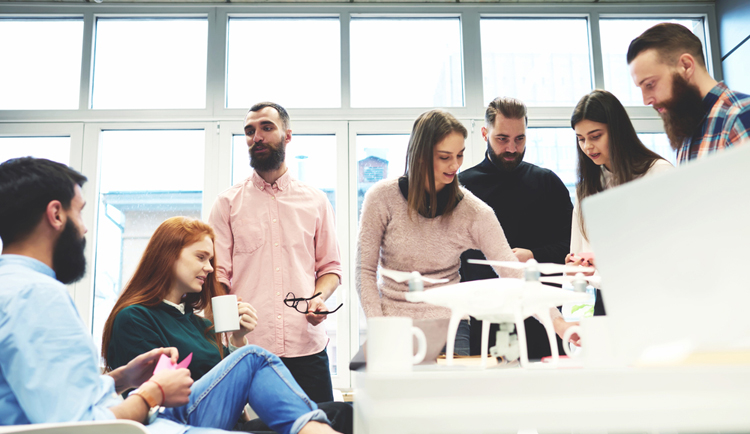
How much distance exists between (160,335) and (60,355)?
73 centimetres

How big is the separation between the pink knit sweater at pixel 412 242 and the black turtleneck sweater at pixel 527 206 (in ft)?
1.44

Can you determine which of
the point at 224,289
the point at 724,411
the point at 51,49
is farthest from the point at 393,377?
the point at 51,49

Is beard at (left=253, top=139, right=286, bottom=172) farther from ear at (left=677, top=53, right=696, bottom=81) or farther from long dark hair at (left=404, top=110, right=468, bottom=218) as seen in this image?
ear at (left=677, top=53, right=696, bottom=81)

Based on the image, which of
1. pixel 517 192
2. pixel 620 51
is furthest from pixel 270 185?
pixel 620 51

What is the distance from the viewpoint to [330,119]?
12.8 ft

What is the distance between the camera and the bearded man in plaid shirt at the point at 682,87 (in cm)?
161

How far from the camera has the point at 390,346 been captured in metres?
0.92

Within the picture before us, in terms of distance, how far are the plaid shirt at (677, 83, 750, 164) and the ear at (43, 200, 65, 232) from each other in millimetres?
1575

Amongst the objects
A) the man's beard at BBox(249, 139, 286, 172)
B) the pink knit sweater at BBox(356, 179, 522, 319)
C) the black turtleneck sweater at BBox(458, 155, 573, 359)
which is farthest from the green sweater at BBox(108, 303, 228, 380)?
the black turtleneck sweater at BBox(458, 155, 573, 359)

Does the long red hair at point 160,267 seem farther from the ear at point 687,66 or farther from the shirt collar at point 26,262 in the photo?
the ear at point 687,66

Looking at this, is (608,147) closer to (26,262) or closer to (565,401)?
(565,401)

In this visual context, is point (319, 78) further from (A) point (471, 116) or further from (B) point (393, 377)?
(B) point (393, 377)

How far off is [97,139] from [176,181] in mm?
562

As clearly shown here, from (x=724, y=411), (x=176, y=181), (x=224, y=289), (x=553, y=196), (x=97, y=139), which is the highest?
(x=97, y=139)
